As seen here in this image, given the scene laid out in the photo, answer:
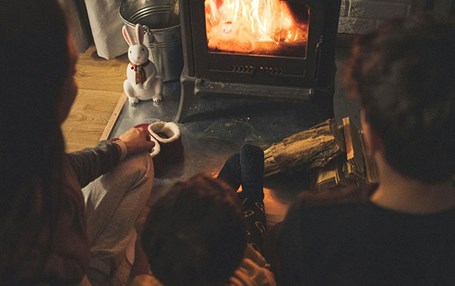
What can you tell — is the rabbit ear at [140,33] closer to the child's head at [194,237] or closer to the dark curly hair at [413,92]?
the child's head at [194,237]

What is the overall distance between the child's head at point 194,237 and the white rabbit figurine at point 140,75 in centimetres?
106

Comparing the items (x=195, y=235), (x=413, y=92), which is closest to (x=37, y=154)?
(x=195, y=235)

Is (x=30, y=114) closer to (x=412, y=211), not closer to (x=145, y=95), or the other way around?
(x=412, y=211)

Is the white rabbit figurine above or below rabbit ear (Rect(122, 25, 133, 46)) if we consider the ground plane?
below

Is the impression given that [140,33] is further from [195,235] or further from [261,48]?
[195,235]

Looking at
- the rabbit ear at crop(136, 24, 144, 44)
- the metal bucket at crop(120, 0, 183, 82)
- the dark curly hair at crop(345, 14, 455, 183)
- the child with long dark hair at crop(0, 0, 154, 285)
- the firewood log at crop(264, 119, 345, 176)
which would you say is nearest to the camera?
the dark curly hair at crop(345, 14, 455, 183)

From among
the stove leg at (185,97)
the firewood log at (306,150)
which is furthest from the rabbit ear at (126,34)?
the firewood log at (306,150)

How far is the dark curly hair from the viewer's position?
2.50 feet

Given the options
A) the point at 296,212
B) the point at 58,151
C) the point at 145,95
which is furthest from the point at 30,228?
the point at 145,95

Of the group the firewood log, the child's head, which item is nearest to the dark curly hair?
the child's head

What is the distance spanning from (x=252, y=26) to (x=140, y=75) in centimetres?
49

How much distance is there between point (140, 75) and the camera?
2033 mm

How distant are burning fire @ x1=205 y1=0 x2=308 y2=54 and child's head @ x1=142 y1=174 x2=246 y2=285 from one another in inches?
34.8

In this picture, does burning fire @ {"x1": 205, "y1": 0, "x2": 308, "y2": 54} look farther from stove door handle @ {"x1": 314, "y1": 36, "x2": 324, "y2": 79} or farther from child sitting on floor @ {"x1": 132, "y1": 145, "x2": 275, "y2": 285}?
child sitting on floor @ {"x1": 132, "y1": 145, "x2": 275, "y2": 285}
